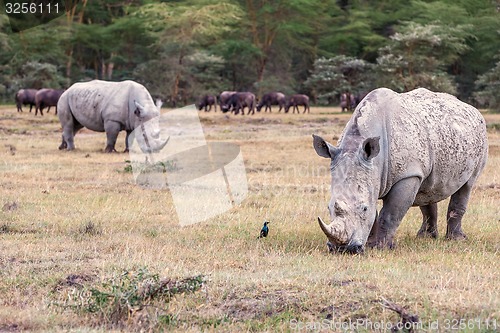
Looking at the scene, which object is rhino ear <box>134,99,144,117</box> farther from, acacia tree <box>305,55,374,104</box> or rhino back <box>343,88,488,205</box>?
acacia tree <box>305,55,374,104</box>

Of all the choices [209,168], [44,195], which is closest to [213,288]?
[44,195]

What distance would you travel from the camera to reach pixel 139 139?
18.2 metres

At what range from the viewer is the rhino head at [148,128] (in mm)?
17766

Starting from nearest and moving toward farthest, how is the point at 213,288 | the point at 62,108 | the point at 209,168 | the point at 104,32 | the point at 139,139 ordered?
the point at 213,288, the point at 209,168, the point at 139,139, the point at 62,108, the point at 104,32

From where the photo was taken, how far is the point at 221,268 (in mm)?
7191

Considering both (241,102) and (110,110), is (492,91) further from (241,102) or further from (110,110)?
(110,110)

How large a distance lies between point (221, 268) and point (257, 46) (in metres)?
43.8

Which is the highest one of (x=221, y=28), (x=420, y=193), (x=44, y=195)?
(x=420, y=193)

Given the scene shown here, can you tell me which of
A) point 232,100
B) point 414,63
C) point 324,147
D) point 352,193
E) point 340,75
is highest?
point 324,147

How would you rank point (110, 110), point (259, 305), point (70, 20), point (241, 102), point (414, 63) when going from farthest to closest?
point (70, 20), point (241, 102), point (414, 63), point (110, 110), point (259, 305)

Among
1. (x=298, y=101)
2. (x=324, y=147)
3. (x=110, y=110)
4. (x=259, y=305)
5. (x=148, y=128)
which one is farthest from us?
(x=298, y=101)

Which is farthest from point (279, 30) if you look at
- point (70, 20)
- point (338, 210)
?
point (338, 210)

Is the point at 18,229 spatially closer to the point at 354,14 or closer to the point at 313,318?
the point at 313,318

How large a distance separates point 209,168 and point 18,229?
23.4ft
